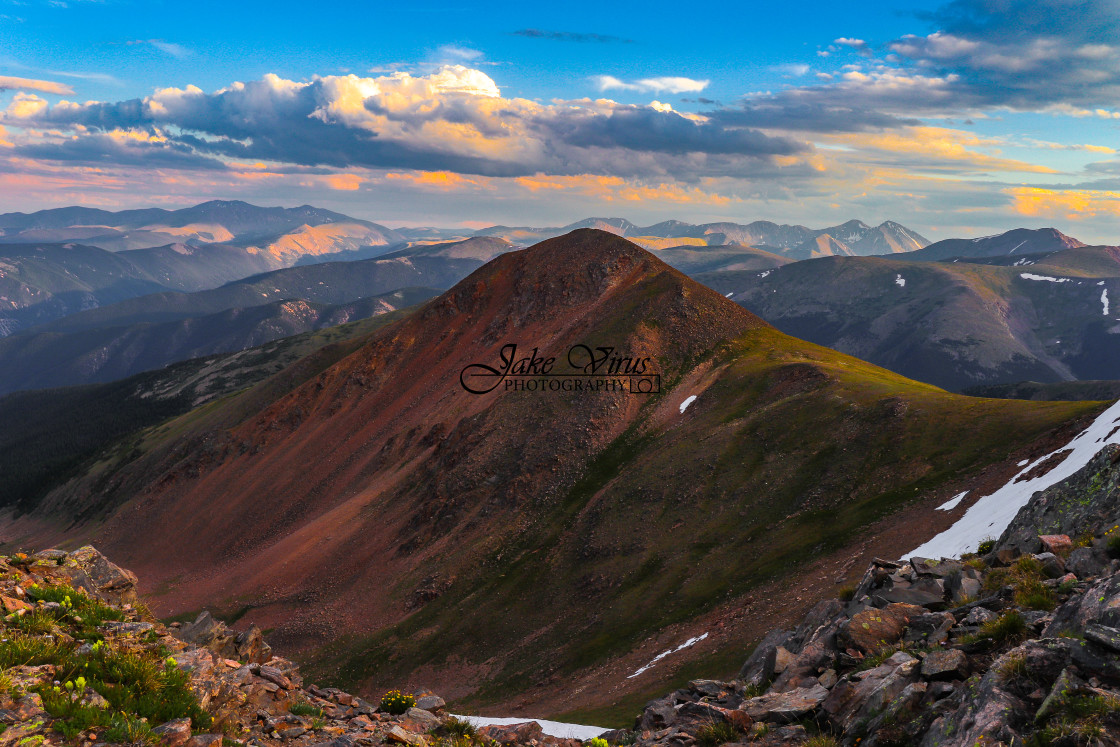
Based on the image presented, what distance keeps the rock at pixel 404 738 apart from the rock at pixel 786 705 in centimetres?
828

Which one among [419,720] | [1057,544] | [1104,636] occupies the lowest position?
[419,720]

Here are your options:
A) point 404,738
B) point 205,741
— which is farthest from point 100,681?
point 404,738

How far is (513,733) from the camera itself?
18.5 m

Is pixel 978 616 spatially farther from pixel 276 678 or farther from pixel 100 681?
pixel 100 681

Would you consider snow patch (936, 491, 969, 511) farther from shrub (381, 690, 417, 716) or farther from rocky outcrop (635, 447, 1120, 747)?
shrub (381, 690, 417, 716)

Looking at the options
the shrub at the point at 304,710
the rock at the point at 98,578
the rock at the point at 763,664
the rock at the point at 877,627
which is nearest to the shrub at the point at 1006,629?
the rock at the point at 877,627

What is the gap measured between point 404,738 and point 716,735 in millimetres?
7707

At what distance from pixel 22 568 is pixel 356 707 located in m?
10.8

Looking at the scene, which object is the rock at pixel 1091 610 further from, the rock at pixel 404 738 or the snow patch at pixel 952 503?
the snow patch at pixel 952 503

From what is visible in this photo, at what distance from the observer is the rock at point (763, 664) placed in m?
19.4

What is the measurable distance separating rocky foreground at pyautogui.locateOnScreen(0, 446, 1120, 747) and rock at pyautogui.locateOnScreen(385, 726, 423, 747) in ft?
0.16

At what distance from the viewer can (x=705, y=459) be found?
224 ft

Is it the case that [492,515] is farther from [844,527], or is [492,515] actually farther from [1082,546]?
[1082,546]

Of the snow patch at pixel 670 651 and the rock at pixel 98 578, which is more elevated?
the rock at pixel 98 578
